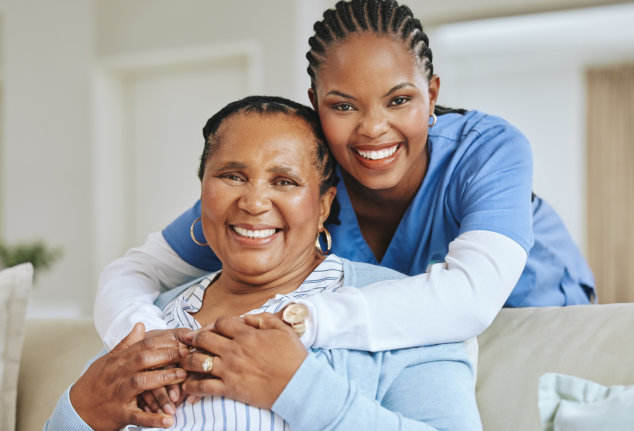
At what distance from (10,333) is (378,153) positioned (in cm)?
84

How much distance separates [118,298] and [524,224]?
785 mm

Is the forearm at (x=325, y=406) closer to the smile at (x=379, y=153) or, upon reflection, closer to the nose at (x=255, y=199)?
the nose at (x=255, y=199)

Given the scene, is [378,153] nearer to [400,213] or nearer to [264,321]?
[400,213]

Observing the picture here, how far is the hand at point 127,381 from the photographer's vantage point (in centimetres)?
102

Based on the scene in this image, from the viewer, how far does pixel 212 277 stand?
1326mm

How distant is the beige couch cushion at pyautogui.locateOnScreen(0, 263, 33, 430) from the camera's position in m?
1.37

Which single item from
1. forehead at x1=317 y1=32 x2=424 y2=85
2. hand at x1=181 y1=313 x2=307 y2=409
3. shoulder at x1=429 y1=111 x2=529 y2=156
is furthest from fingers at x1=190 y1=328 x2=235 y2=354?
shoulder at x1=429 y1=111 x2=529 y2=156

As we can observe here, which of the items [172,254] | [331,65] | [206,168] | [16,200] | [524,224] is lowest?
[16,200]

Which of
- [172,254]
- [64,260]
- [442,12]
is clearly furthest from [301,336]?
[64,260]

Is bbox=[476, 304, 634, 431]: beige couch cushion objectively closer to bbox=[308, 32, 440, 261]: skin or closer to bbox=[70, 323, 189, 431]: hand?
bbox=[308, 32, 440, 261]: skin

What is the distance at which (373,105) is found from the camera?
1.28 meters

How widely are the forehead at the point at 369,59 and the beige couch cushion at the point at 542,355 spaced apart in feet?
1.75

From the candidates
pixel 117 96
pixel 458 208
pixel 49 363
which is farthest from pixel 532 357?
pixel 117 96

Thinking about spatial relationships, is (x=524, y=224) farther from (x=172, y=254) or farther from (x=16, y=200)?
(x=16, y=200)
